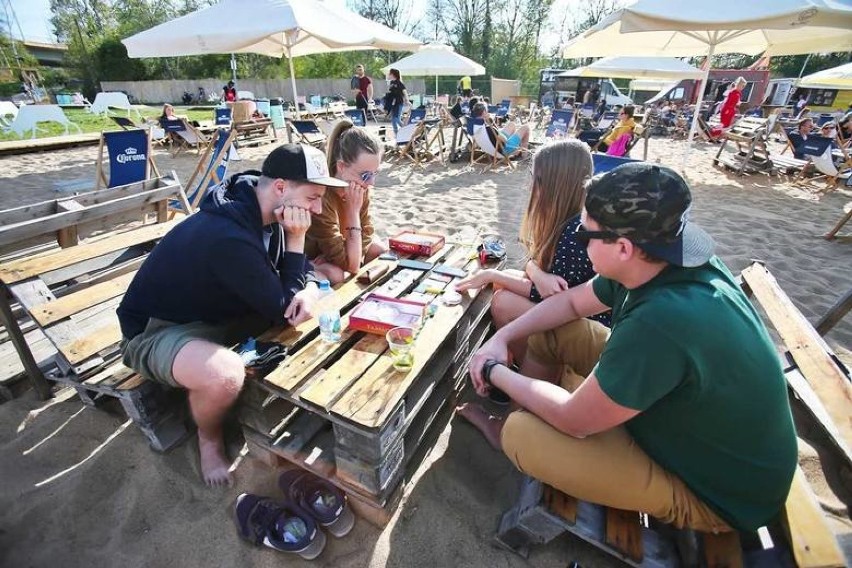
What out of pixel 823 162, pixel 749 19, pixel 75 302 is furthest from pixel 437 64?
pixel 75 302

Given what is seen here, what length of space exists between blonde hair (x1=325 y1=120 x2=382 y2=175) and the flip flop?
6.07 ft

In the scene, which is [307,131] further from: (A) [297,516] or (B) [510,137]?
(A) [297,516]

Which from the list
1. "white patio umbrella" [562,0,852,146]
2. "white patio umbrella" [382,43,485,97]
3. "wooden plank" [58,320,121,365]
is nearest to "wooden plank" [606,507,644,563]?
"wooden plank" [58,320,121,365]

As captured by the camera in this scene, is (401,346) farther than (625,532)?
Yes

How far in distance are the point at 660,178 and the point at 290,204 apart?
5.14 feet

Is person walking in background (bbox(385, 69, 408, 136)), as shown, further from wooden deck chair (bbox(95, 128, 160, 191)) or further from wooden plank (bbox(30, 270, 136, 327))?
wooden plank (bbox(30, 270, 136, 327))

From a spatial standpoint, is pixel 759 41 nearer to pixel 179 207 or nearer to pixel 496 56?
pixel 179 207

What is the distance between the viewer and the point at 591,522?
152 cm

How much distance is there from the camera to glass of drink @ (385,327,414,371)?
1.73m

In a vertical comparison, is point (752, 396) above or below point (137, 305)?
above

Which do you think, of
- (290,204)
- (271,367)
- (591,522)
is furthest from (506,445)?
(290,204)

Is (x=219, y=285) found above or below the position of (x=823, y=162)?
above

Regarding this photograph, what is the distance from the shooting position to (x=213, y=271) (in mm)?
1785

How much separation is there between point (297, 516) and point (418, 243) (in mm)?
1855
